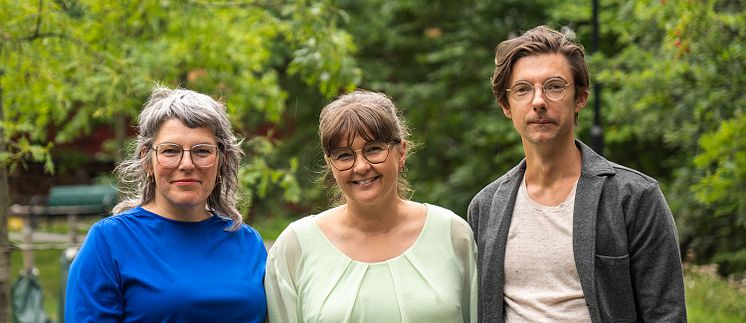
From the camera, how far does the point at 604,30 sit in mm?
15164

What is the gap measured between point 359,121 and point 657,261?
1.16 meters

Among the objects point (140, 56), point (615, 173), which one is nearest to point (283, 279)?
point (615, 173)

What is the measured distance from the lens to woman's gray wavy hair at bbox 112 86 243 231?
359 cm

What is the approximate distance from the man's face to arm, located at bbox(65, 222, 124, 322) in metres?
1.57

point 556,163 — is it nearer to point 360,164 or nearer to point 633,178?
point 633,178

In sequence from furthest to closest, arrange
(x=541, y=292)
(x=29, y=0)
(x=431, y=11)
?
(x=431, y=11) → (x=29, y=0) → (x=541, y=292)

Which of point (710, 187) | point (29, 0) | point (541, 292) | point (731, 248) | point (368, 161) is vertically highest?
point (29, 0)

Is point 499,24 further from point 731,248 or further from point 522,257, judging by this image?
point 522,257

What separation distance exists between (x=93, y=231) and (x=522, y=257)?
1.54m

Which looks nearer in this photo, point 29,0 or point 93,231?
point 93,231

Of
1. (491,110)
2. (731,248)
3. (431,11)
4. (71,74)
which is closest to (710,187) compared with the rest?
(731,248)

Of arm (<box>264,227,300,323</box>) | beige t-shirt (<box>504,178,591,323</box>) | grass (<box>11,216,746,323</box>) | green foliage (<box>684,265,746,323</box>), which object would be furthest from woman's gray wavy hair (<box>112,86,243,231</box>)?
grass (<box>11,216,746,323</box>)

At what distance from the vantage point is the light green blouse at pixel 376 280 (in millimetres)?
3561

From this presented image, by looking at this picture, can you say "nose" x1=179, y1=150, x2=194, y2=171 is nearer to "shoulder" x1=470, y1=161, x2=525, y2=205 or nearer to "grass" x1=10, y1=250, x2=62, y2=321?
"shoulder" x1=470, y1=161, x2=525, y2=205
